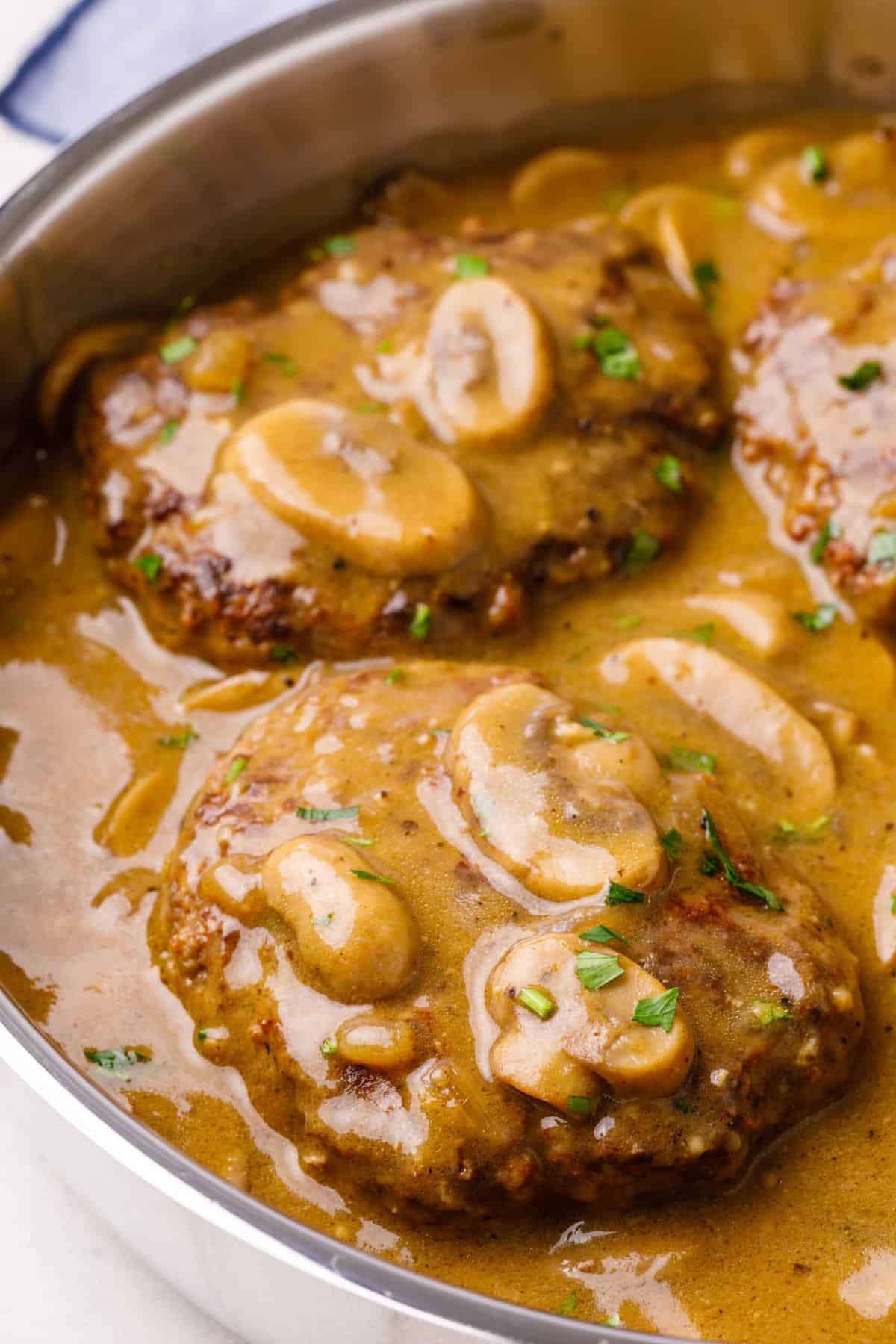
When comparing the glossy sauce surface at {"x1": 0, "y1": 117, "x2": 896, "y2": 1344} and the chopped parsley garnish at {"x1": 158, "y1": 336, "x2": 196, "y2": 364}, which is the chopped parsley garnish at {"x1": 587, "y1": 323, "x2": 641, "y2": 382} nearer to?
the glossy sauce surface at {"x1": 0, "y1": 117, "x2": 896, "y2": 1344}

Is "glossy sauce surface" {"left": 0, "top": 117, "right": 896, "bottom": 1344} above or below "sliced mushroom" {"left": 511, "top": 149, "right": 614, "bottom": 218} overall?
below

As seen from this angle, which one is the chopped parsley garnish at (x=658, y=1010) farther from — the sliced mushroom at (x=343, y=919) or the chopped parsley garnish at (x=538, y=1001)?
the sliced mushroom at (x=343, y=919)

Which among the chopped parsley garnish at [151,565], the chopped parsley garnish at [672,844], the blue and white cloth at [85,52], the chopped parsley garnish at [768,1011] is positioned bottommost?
the chopped parsley garnish at [768,1011]

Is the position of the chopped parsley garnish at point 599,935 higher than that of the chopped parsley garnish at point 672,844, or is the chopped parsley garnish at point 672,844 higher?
the chopped parsley garnish at point 599,935

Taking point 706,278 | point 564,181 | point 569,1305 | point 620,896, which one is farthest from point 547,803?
point 564,181

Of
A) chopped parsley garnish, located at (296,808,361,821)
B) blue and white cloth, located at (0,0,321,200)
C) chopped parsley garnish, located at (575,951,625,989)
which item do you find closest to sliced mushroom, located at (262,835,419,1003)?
chopped parsley garnish, located at (296,808,361,821)

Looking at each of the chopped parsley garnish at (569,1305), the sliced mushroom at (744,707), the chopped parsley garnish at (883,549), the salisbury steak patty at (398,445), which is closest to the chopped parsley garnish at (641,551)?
the salisbury steak patty at (398,445)
